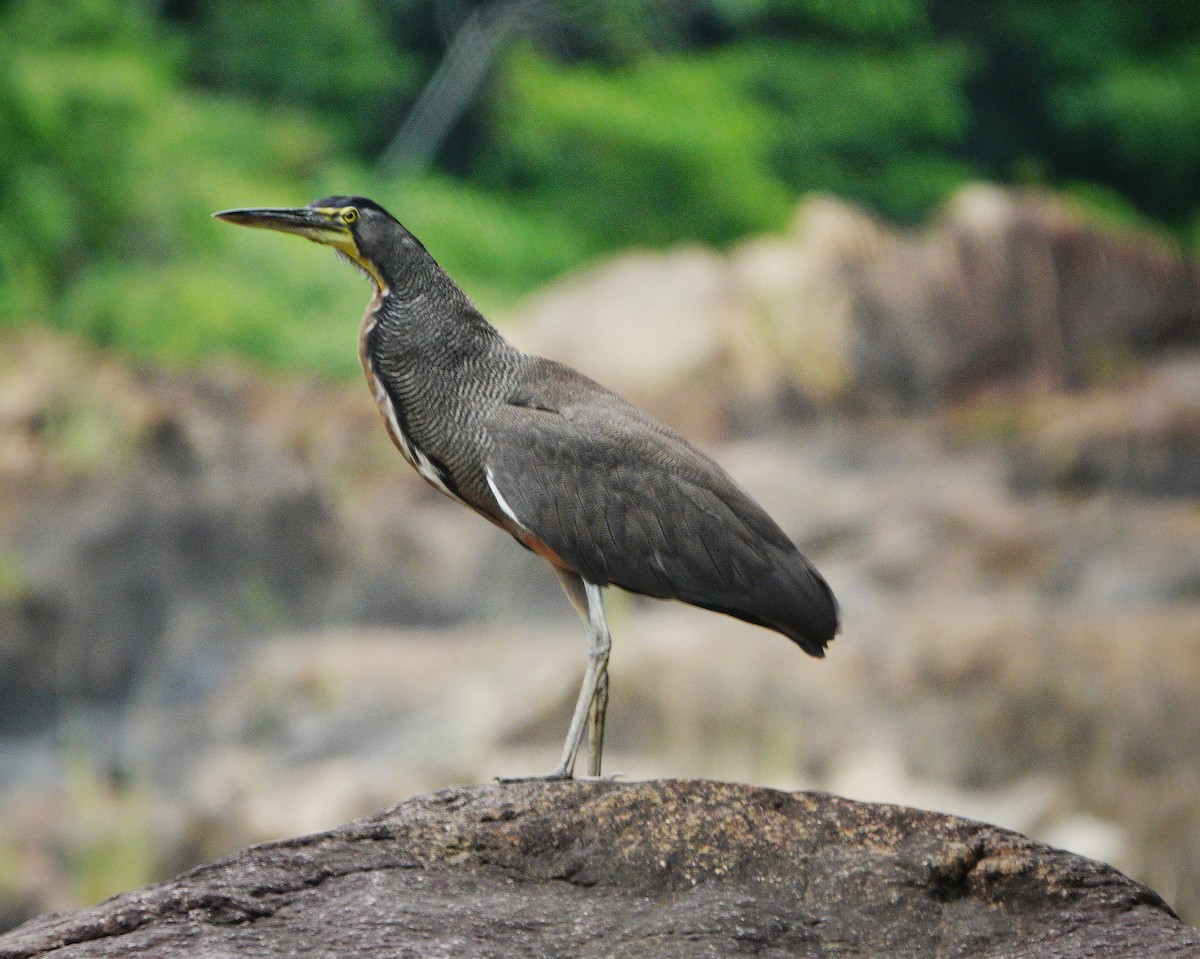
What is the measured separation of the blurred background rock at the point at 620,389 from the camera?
7.49 m

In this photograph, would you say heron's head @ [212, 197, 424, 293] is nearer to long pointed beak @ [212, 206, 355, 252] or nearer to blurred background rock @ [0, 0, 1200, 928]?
long pointed beak @ [212, 206, 355, 252]

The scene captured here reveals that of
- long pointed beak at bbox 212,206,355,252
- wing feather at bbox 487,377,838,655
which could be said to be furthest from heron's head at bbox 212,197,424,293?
wing feather at bbox 487,377,838,655

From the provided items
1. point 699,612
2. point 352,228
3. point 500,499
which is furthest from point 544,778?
point 699,612

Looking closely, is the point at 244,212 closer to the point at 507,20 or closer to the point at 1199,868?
the point at 1199,868

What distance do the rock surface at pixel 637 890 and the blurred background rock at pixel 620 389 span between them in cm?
376

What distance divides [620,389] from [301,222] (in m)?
7.23

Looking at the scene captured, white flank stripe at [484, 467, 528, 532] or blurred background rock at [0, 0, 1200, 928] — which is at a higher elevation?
blurred background rock at [0, 0, 1200, 928]

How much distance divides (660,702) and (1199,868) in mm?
2397

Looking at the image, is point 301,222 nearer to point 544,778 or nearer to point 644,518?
point 644,518

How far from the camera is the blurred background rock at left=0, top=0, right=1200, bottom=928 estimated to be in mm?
7492

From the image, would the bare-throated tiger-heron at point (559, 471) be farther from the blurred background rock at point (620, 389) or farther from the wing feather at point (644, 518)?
the blurred background rock at point (620, 389)

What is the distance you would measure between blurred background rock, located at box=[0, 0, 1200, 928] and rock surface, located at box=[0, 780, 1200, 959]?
3.76 metres

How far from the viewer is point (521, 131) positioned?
15.2 metres

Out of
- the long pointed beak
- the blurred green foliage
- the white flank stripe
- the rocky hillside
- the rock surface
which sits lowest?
the rock surface
